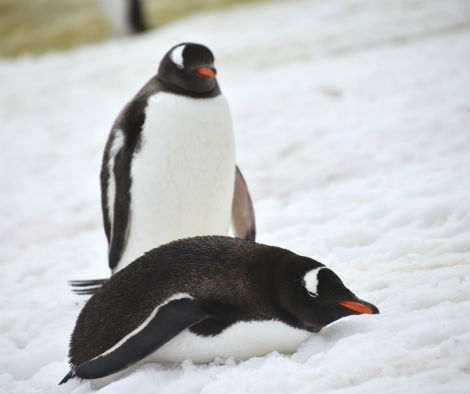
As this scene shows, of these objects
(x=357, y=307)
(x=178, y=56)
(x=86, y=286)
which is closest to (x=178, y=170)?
(x=178, y=56)

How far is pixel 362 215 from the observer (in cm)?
346

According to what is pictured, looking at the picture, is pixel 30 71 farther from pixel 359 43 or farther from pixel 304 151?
pixel 304 151

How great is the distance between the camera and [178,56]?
2.97m

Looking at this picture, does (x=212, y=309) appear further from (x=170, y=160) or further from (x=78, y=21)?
Answer: (x=78, y=21)

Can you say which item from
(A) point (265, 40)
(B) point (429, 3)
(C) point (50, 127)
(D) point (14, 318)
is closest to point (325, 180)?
(D) point (14, 318)

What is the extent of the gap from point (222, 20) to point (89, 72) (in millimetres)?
2519

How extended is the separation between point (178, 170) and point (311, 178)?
1.78m

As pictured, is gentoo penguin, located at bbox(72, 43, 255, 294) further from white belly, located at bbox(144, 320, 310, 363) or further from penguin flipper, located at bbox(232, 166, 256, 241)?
white belly, located at bbox(144, 320, 310, 363)

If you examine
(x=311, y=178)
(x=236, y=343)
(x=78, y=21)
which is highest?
(x=236, y=343)

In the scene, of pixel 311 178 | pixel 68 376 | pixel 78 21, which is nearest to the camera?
pixel 68 376

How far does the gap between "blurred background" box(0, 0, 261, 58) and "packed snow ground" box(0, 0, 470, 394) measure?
0.86m

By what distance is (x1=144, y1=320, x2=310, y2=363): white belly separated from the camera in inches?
78.5

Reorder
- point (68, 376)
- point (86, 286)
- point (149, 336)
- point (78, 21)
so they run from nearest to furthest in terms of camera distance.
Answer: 1. point (149, 336)
2. point (68, 376)
3. point (86, 286)
4. point (78, 21)

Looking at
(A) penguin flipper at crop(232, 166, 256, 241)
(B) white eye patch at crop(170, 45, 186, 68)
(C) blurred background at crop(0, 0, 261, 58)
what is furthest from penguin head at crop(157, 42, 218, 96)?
(C) blurred background at crop(0, 0, 261, 58)
